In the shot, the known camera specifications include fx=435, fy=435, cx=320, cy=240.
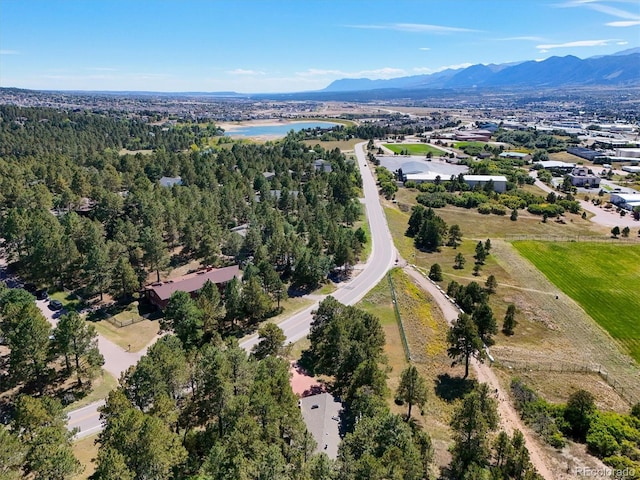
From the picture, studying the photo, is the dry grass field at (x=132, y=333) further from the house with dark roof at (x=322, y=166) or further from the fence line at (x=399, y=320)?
the house with dark roof at (x=322, y=166)

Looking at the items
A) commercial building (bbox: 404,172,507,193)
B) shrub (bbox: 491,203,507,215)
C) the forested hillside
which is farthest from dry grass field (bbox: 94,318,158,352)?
commercial building (bbox: 404,172,507,193)

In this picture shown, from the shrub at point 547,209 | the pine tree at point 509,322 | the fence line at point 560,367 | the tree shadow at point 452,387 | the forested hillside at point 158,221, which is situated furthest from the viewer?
the shrub at point 547,209

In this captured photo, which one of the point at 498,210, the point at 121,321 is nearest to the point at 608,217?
the point at 498,210

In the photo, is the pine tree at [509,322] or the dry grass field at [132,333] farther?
the pine tree at [509,322]

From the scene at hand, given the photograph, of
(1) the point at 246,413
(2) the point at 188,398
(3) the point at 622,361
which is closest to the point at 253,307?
(2) the point at 188,398

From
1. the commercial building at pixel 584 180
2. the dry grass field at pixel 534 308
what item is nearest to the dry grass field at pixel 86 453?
the dry grass field at pixel 534 308

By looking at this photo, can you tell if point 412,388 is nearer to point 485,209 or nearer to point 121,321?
point 121,321

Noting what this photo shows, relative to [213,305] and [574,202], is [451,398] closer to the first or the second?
[213,305]
